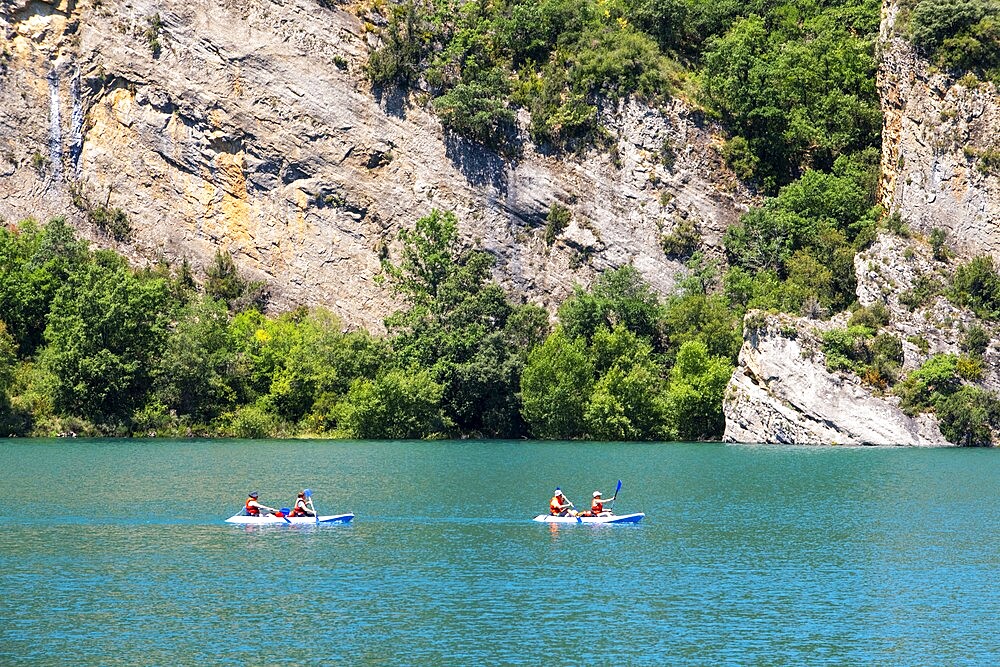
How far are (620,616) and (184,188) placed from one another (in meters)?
74.1

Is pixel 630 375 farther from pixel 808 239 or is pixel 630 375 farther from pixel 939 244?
pixel 939 244

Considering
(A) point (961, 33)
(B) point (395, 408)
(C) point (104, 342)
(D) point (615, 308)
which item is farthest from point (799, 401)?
(C) point (104, 342)

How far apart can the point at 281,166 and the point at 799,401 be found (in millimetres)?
41979

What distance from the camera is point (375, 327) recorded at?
9731 centimetres

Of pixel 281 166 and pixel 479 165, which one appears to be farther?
pixel 479 165

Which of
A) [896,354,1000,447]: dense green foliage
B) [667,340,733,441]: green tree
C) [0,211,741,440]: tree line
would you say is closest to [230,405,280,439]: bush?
[0,211,741,440]: tree line

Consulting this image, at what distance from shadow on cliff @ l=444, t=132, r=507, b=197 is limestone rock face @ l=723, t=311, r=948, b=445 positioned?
83.4ft

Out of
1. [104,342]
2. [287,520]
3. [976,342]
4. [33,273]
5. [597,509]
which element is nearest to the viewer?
[287,520]

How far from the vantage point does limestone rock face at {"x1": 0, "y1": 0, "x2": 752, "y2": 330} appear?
97.9 metres

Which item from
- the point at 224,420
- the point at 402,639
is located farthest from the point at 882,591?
the point at 224,420

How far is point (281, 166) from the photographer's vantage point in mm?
98812

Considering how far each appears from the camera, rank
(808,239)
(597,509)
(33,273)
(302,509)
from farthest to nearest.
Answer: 1. (808,239)
2. (33,273)
3. (597,509)
4. (302,509)

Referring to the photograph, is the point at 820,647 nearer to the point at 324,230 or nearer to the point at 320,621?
the point at 320,621

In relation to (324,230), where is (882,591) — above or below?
below
